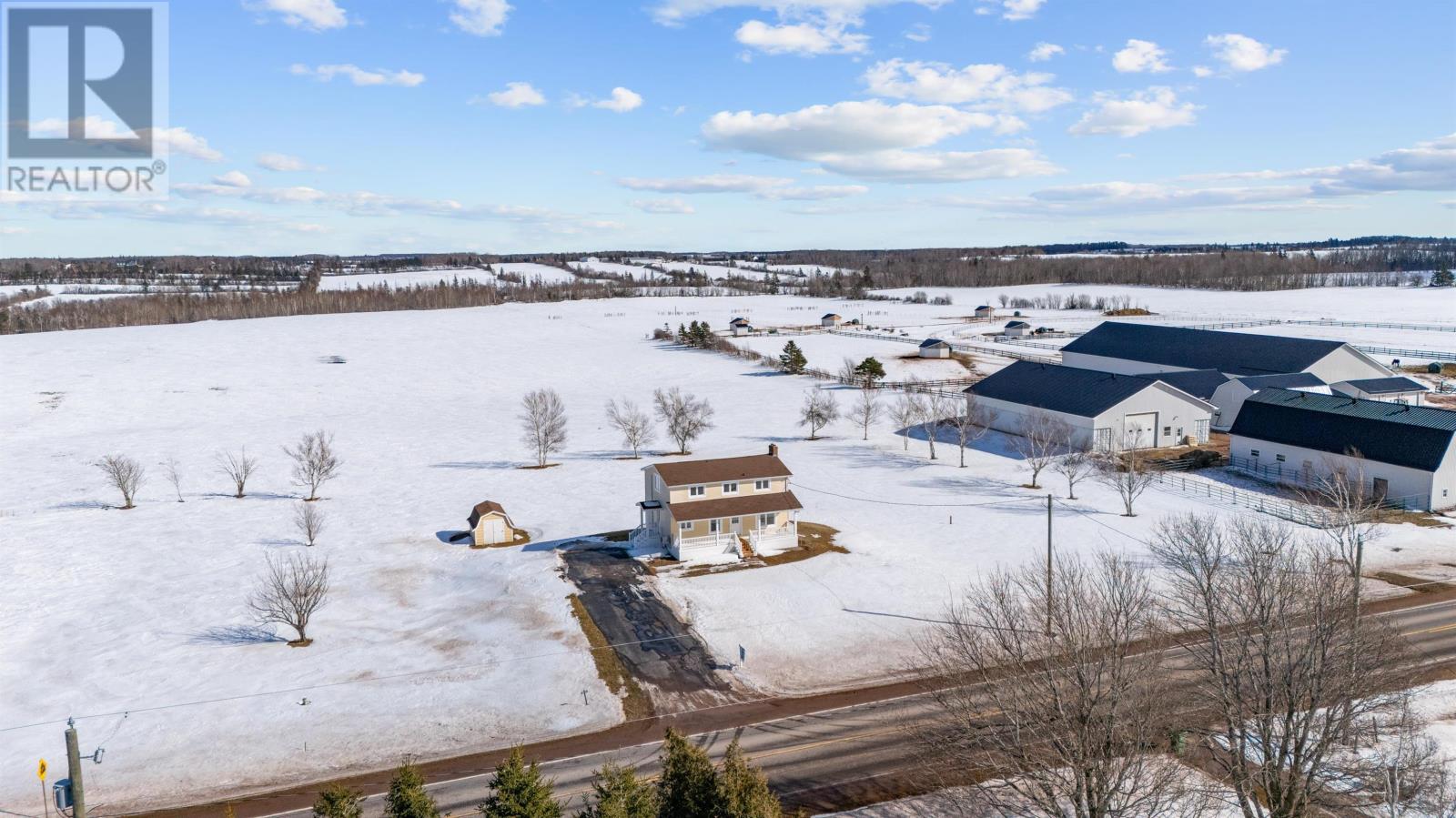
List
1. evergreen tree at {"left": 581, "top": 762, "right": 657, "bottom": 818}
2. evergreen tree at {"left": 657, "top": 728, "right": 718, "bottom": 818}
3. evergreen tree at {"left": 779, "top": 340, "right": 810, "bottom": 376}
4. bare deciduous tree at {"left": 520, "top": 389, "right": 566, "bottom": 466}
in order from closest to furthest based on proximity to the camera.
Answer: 1. evergreen tree at {"left": 581, "top": 762, "right": 657, "bottom": 818}
2. evergreen tree at {"left": 657, "top": 728, "right": 718, "bottom": 818}
3. bare deciduous tree at {"left": 520, "top": 389, "right": 566, "bottom": 466}
4. evergreen tree at {"left": 779, "top": 340, "right": 810, "bottom": 376}

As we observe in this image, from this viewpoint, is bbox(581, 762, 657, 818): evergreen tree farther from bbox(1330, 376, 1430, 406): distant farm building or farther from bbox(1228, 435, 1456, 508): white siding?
bbox(1330, 376, 1430, 406): distant farm building

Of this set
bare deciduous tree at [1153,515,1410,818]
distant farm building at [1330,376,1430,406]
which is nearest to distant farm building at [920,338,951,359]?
distant farm building at [1330,376,1430,406]

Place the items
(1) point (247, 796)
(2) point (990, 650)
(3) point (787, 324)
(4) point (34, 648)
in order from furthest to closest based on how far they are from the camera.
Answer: (3) point (787, 324), (4) point (34, 648), (1) point (247, 796), (2) point (990, 650)

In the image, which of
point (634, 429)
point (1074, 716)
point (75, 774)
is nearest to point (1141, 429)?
point (634, 429)

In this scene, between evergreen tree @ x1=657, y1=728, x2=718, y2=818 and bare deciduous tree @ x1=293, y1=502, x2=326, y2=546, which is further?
bare deciduous tree @ x1=293, y1=502, x2=326, y2=546

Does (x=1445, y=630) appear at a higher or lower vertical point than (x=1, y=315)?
lower

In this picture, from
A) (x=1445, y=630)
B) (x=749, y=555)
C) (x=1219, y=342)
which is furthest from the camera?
(x=1219, y=342)

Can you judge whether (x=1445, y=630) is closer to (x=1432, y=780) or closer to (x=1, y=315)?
(x=1432, y=780)

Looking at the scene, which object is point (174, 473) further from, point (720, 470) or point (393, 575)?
point (720, 470)

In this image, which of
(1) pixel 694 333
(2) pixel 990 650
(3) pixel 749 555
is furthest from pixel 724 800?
(1) pixel 694 333
